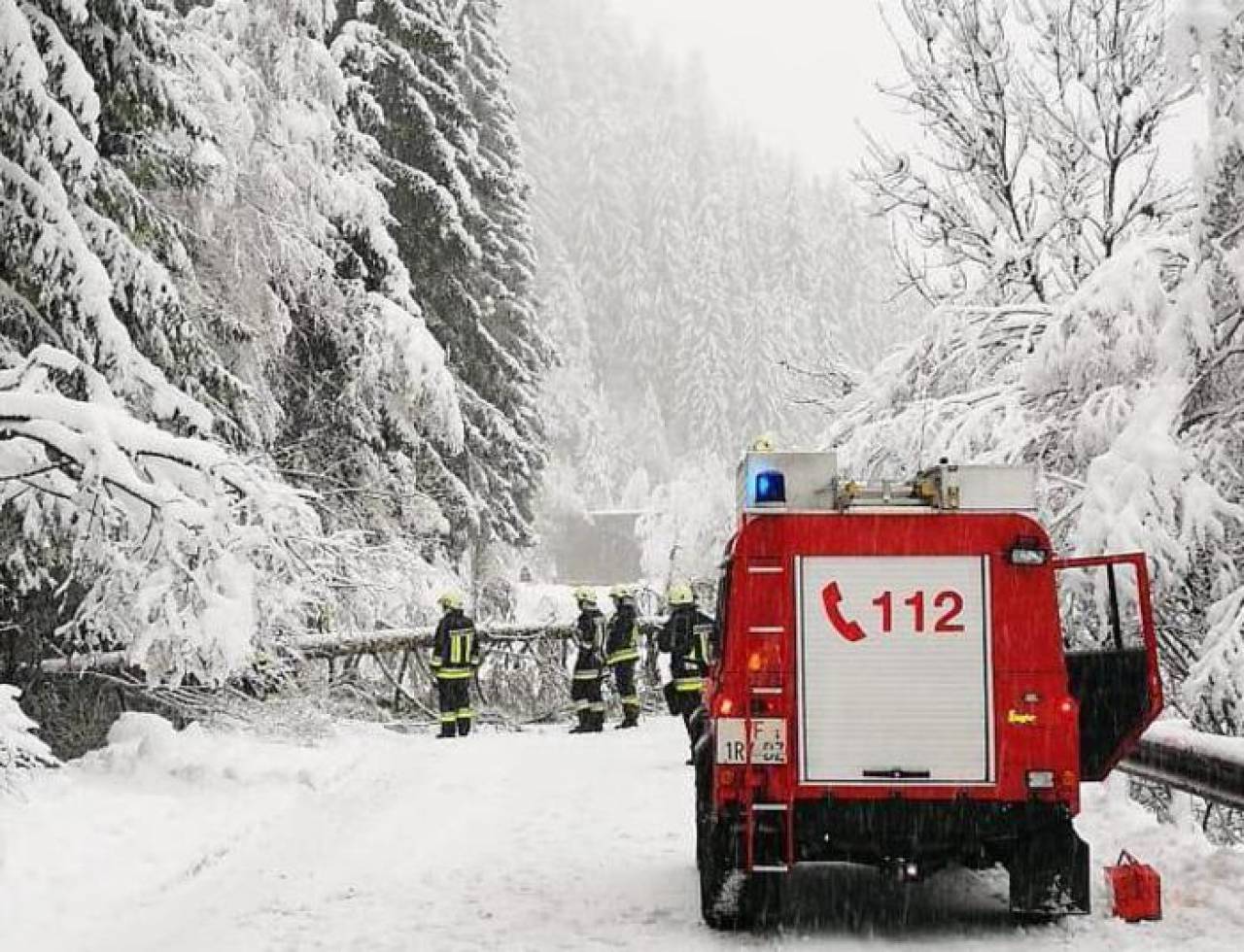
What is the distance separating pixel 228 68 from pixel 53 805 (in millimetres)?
8822

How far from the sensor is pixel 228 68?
15930 millimetres

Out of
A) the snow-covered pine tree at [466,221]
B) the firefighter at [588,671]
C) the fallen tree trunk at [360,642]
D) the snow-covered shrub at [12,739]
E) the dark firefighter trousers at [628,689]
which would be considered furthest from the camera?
the snow-covered pine tree at [466,221]

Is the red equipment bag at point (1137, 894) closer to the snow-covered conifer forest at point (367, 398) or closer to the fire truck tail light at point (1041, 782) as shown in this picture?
the snow-covered conifer forest at point (367, 398)

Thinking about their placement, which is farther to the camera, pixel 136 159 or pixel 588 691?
pixel 588 691

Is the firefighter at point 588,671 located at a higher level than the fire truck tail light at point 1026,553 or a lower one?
lower

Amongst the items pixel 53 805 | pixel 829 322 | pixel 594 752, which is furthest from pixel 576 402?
pixel 53 805

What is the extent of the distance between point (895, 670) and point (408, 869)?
3646 millimetres

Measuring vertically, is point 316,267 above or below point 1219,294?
above

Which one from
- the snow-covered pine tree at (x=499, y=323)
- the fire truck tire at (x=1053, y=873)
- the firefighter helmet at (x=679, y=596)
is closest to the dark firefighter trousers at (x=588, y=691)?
the firefighter helmet at (x=679, y=596)

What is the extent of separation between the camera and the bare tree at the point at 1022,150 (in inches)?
609

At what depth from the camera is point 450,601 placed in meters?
18.8

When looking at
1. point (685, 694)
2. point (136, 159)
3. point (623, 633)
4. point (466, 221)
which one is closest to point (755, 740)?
point (685, 694)

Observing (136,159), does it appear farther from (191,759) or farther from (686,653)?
(686,653)

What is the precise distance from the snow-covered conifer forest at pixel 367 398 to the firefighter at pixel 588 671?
129 centimetres
